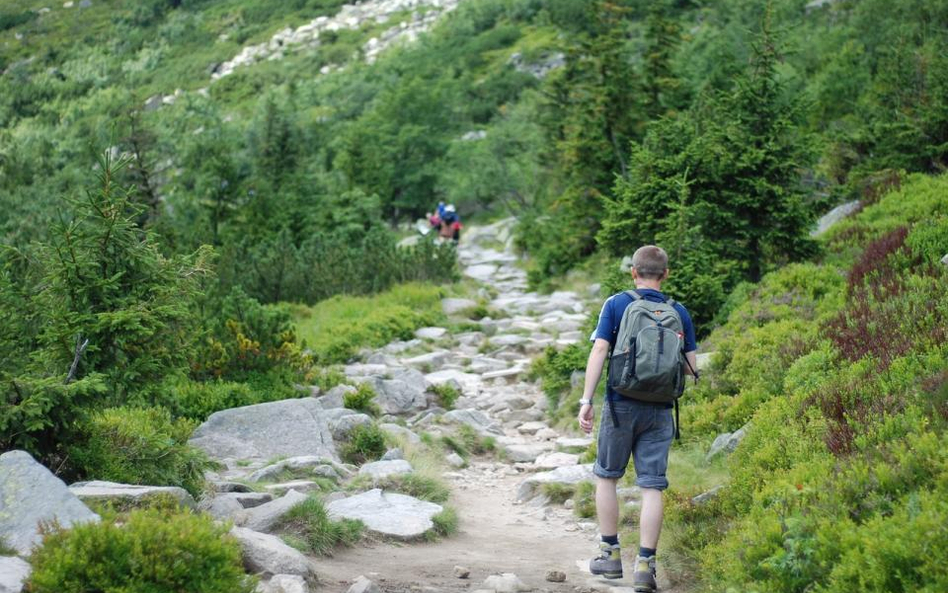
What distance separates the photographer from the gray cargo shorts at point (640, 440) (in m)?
5.65

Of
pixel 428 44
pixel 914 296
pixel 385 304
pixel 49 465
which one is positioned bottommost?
pixel 428 44

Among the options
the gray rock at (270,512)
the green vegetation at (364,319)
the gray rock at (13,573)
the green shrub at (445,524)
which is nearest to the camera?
the gray rock at (13,573)

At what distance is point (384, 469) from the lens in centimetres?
863

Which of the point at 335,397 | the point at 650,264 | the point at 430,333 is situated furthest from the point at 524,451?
the point at 430,333

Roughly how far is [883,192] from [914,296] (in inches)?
272

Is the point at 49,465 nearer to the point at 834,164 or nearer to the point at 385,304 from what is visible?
the point at 385,304

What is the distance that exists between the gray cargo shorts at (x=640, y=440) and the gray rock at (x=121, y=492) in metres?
2.72

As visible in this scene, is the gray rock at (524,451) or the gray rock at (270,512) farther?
the gray rock at (524,451)

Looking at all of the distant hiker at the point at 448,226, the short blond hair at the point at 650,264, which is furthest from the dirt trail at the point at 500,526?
the distant hiker at the point at 448,226

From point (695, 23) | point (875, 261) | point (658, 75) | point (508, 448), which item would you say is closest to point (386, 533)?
point (508, 448)

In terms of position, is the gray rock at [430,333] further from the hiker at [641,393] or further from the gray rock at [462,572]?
the hiker at [641,393]

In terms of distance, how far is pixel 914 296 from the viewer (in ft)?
25.7

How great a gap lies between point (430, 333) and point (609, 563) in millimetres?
10877

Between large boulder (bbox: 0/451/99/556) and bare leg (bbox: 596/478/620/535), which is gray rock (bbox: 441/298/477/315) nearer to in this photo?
A: bare leg (bbox: 596/478/620/535)
